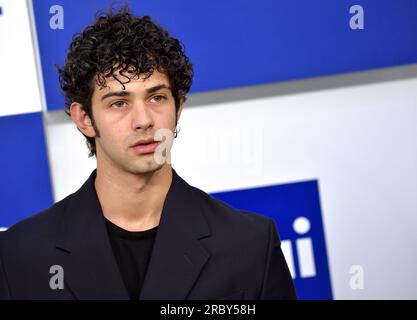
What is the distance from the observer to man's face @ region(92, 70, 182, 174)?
1869 millimetres

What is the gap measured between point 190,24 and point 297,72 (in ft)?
1.44

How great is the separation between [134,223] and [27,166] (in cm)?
86

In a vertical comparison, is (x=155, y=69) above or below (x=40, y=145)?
above

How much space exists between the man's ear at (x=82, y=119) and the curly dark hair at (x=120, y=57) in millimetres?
19

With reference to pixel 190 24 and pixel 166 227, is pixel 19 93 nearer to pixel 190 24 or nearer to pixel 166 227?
pixel 190 24

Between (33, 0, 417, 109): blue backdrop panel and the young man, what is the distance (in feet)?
2.14

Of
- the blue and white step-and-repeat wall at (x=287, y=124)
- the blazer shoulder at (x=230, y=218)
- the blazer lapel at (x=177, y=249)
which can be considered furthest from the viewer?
the blue and white step-and-repeat wall at (x=287, y=124)

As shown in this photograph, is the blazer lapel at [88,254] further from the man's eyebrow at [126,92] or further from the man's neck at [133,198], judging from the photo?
the man's eyebrow at [126,92]

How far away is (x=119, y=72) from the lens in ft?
6.15

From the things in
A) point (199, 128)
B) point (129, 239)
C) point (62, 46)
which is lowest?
point (129, 239)

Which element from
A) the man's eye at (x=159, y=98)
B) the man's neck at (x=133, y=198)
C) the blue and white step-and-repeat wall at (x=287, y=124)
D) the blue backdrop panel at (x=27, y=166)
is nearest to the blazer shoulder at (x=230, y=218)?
the man's neck at (x=133, y=198)

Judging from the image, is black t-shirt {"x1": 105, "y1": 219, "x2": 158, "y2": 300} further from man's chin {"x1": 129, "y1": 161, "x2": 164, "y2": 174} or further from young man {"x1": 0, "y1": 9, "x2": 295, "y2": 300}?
man's chin {"x1": 129, "y1": 161, "x2": 164, "y2": 174}

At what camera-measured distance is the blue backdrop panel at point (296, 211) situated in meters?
2.71
